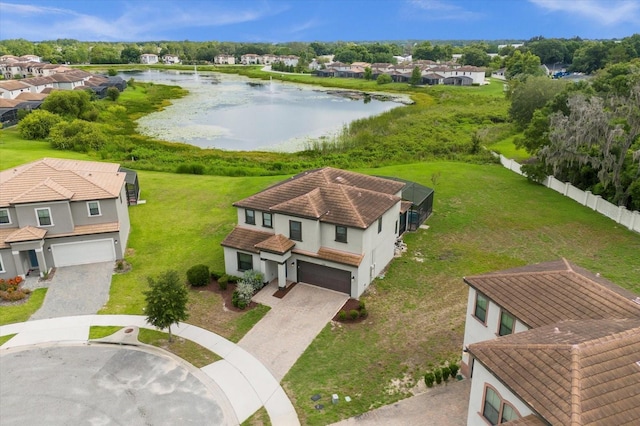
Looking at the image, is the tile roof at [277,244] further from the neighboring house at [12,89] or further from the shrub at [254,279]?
the neighboring house at [12,89]

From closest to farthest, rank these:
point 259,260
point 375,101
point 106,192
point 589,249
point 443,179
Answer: point 259,260 < point 106,192 < point 589,249 < point 443,179 < point 375,101

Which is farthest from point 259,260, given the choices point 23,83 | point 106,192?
point 23,83

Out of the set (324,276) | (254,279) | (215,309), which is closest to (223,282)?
(254,279)

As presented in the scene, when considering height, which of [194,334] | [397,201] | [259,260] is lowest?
[194,334]

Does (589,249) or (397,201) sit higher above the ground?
(397,201)

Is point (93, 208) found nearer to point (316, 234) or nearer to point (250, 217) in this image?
point (250, 217)

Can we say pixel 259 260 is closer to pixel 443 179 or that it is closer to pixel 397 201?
pixel 397 201

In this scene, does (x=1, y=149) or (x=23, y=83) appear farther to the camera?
(x=23, y=83)
